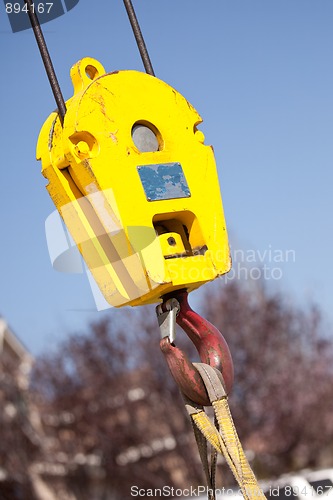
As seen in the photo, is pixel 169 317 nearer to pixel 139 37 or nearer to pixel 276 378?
pixel 139 37

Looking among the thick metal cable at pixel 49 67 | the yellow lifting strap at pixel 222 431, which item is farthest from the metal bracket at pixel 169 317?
the thick metal cable at pixel 49 67

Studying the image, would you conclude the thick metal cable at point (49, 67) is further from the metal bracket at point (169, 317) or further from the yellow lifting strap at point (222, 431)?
the yellow lifting strap at point (222, 431)

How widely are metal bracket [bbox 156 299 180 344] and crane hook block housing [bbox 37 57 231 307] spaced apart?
38 mm

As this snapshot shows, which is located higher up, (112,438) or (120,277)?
(120,277)

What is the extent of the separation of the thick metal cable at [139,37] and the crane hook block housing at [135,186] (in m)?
0.13

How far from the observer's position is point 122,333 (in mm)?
17422

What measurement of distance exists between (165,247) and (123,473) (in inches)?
574

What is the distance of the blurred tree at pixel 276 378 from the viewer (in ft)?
52.9

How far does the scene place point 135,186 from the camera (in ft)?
7.79

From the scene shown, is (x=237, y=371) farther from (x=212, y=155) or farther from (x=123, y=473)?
(x=212, y=155)

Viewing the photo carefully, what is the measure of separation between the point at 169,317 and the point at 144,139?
1.48 ft

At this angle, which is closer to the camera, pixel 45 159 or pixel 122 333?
pixel 45 159

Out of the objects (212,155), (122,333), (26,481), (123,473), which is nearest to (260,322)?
(122,333)

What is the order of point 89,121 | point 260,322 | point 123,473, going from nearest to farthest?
point 89,121
point 123,473
point 260,322
